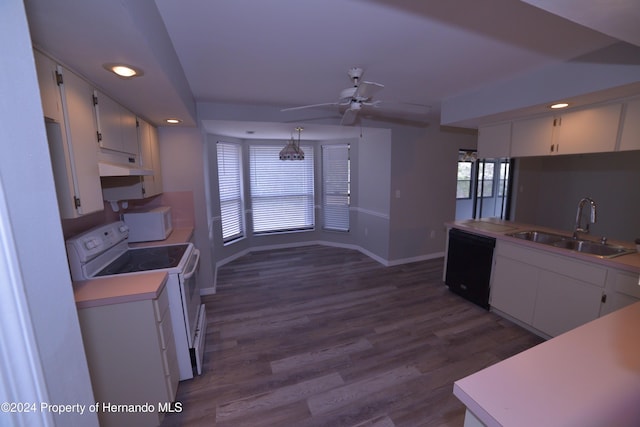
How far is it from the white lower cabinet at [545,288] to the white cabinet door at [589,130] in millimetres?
1046

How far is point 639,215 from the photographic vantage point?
152 inches

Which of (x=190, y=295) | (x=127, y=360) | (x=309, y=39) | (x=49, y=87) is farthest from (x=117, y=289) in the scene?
(x=309, y=39)

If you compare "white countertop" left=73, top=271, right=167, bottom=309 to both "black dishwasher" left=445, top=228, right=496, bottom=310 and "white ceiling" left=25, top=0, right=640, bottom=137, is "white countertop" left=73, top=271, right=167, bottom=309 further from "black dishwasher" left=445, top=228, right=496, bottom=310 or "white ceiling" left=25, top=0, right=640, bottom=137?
"black dishwasher" left=445, top=228, right=496, bottom=310

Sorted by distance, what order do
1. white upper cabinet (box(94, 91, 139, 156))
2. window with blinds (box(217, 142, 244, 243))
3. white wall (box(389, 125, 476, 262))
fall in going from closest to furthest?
white upper cabinet (box(94, 91, 139, 156)) < white wall (box(389, 125, 476, 262)) < window with blinds (box(217, 142, 244, 243))

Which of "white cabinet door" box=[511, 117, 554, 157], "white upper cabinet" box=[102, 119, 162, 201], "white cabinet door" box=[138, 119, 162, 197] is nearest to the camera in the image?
"white upper cabinet" box=[102, 119, 162, 201]

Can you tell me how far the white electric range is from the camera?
1745 mm

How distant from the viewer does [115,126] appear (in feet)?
6.40

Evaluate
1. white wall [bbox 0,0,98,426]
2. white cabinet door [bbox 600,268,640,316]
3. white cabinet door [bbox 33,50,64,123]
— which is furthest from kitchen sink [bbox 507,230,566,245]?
white cabinet door [bbox 33,50,64,123]

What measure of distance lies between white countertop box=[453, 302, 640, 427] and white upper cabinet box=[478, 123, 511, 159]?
8.40 ft

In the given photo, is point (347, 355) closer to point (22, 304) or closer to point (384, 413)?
point (384, 413)

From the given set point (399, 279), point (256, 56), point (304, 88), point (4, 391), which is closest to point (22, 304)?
point (4, 391)

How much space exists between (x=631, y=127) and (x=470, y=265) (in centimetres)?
186

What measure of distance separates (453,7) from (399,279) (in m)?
3.34

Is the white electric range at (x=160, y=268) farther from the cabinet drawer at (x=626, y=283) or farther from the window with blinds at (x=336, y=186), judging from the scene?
the window with blinds at (x=336, y=186)
